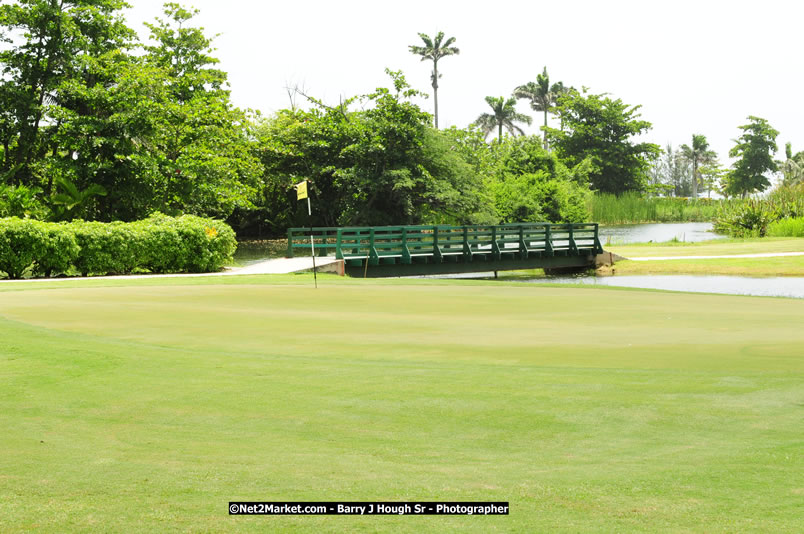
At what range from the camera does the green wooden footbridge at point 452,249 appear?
34094 mm

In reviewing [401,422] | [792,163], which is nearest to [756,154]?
[792,163]

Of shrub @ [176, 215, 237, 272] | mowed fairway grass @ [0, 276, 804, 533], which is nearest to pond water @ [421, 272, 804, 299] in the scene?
shrub @ [176, 215, 237, 272]

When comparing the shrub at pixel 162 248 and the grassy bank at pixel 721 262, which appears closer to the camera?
the shrub at pixel 162 248

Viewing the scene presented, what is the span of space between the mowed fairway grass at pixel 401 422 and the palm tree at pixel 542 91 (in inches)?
4805

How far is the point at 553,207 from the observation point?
67812 millimetres

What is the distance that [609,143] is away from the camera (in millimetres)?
114938

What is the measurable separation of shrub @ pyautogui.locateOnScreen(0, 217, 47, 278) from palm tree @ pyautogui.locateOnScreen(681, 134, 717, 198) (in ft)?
514

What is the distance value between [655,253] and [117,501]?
44.9m

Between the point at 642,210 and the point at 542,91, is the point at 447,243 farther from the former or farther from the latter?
the point at 542,91

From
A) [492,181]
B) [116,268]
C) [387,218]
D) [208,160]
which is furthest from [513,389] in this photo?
[492,181]

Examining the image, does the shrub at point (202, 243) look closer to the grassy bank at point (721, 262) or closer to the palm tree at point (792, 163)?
the grassy bank at point (721, 262)

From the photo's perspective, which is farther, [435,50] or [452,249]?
[435,50]

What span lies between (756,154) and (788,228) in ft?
281

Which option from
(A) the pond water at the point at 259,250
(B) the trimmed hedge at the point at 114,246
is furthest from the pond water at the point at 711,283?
(A) the pond water at the point at 259,250
